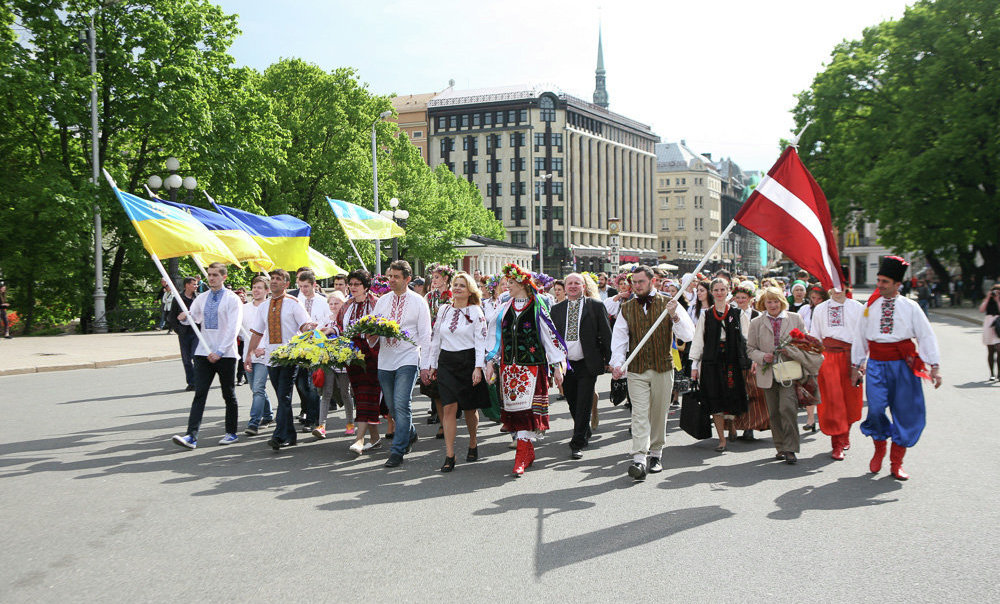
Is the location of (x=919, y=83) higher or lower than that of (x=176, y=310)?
higher

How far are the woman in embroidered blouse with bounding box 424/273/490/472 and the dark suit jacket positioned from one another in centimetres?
124

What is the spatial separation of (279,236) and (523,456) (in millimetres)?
8905

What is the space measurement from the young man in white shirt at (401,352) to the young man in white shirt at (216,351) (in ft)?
6.28

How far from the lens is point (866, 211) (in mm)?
41875

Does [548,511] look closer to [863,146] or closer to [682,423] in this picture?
[682,423]

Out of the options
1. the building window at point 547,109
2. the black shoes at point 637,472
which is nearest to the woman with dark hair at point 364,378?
the black shoes at point 637,472

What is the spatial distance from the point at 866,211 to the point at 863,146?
3.44m

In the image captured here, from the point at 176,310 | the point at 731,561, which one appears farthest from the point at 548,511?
the point at 176,310

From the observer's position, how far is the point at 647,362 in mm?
8094

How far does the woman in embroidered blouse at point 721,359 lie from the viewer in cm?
941

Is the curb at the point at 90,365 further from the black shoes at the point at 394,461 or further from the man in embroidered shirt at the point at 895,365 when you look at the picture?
the man in embroidered shirt at the point at 895,365

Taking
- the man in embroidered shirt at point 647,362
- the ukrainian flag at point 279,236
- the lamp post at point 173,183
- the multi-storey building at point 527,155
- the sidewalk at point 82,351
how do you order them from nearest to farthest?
1. the man in embroidered shirt at point 647,362
2. the ukrainian flag at point 279,236
3. the sidewalk at point 82,351
4. the lamp post at point 173,183
5. the multi-storey building at point 527,155

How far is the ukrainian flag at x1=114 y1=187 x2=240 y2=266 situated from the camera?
1068 cm

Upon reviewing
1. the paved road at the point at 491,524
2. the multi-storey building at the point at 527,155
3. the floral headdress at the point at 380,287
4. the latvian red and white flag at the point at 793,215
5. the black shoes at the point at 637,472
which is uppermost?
the multi-storey building at the point at 527,155
